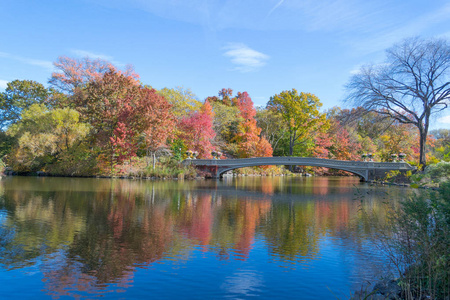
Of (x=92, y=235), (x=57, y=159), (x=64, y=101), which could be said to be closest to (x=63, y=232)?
(x=92, y=235)

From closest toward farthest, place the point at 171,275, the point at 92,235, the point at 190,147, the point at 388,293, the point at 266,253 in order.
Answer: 1. the point at 388,293
2. the point at 171,275
3. the point at 266,253
4. the point at 92,235
5. the point at 190,147

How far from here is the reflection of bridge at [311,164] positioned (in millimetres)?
31969

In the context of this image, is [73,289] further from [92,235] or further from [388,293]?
[388,293]

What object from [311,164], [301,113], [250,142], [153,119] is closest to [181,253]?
[153,119]

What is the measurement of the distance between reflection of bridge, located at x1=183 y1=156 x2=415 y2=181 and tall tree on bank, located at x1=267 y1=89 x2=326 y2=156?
1295 cm

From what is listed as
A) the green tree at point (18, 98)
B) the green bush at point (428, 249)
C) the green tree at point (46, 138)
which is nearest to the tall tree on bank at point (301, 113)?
the green tree at point (46, 138)

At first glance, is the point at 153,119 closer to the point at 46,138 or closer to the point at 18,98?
the point at 46,138

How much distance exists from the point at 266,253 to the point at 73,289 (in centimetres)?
395

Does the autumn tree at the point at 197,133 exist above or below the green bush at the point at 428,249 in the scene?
above

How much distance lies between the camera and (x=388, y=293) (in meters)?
4.95

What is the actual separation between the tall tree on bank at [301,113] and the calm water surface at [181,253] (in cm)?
3298

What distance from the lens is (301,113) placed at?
45.0 m

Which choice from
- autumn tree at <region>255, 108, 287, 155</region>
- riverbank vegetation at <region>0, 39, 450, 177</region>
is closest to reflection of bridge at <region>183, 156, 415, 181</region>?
riverbank vegetation at <region>0, 39, 450, 177</region>

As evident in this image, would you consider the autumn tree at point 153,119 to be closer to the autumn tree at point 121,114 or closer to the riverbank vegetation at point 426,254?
the autumn tree at point 121,114
